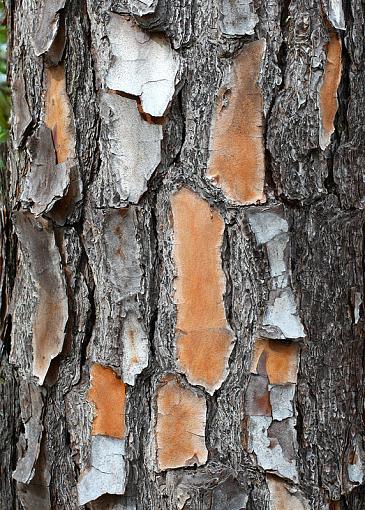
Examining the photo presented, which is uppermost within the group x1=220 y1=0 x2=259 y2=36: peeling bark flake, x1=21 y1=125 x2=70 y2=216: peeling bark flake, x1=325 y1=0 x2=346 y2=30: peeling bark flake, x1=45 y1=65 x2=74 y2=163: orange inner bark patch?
x1=325 y1=0 x2=346 y2=30: peeling bark flake

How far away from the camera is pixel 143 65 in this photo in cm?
77

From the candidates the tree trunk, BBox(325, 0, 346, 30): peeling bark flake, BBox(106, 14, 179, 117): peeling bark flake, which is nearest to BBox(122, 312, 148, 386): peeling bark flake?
the tree trunk

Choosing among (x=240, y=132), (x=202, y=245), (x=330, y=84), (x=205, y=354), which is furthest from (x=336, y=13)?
(x=205, y=354)

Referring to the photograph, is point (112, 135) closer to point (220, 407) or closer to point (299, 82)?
point (299, 82)

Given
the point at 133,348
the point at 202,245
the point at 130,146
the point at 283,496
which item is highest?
the point at 130,146

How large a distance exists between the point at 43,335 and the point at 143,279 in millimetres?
151

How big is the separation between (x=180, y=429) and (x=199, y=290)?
0.51 feet

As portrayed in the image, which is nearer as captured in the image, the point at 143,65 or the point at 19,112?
the point at 143,65

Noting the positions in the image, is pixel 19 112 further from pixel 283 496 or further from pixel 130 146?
pixel 283 496

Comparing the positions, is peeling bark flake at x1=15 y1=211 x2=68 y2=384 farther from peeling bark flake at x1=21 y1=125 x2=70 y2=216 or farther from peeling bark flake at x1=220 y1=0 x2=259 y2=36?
peeling bark flake at x1=220 y1=0 x2=259 y2=36

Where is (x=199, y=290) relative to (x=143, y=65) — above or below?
below

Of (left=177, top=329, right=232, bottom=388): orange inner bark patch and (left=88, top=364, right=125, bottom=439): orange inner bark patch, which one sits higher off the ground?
(left=177, top=329, right=232, bottom=388): orange inner bark patch

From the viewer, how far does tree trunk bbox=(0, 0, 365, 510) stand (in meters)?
0.77

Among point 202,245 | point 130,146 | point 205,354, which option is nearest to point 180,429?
point 205,354
